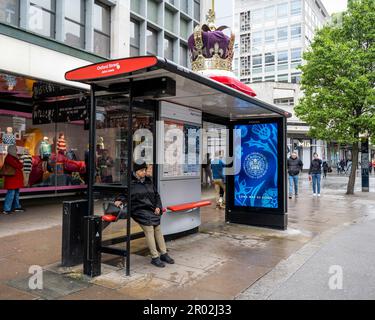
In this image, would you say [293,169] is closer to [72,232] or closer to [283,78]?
[72,232]

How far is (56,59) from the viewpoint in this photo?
33.1 ft

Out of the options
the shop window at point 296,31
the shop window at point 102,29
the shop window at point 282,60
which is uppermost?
the shop window at point 296,31

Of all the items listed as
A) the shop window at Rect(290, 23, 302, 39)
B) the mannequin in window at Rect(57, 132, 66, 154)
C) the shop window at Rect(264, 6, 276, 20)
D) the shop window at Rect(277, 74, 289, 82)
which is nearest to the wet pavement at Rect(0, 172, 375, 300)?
the mannequin in window at Rect(57, 132, 66, 154)

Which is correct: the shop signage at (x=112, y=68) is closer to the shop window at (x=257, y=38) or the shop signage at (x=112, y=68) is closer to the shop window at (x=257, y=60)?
the shop window at (x=257, y=60)

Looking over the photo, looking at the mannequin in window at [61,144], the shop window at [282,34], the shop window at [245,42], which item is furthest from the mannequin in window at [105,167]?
the shop window at [245,42]

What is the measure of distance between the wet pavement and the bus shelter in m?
0.49

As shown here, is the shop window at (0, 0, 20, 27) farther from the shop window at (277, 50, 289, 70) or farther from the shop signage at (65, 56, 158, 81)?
the shop window at (277, 50, 289, 70)

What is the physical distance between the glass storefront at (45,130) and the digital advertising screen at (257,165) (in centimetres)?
500

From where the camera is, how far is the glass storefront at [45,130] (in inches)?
427

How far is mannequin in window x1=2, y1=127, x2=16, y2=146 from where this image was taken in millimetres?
11797

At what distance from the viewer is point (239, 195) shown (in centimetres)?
866

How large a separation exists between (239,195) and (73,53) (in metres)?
6.55
